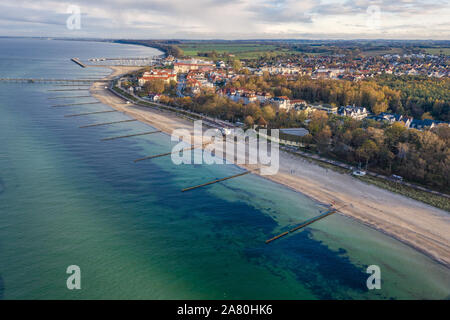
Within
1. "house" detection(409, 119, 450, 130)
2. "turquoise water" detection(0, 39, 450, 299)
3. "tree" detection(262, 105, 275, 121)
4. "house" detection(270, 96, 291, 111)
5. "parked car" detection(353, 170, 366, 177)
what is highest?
"house" detection(270, 96, 291, 111)

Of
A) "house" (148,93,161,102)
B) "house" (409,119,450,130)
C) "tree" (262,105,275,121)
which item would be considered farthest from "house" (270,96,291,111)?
"house" (148,93,161,102)

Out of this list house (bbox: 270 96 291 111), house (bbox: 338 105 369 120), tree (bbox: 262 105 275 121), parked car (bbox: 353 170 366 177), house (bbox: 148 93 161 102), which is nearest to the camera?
parked car (bbox: 353 170 366 177)

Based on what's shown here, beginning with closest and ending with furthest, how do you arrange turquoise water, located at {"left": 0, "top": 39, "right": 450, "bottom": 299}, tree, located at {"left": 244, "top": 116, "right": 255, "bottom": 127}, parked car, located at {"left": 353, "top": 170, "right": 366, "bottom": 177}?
1. turquoise water, located at {"left": 0, "top": 39, "right": 450, "bottom": 299}
2. parked car, located at {"left": 353, "top": 170, "right": 366, "bottom": 177}
3. tree, located at {"left": 244, "top": 116, "right": 255, "bottom": 127}

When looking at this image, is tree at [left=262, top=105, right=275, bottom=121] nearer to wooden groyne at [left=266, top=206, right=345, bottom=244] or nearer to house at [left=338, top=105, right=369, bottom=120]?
house at [left=338, top=105, right=369, bottom=120]

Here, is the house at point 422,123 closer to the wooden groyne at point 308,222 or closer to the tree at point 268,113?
the tree at point 268,113

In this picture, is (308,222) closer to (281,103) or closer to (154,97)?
(281,103)
